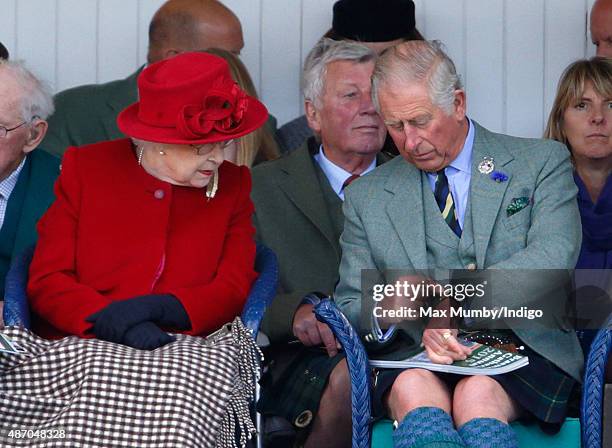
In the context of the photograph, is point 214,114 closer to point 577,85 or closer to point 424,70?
point 424,70

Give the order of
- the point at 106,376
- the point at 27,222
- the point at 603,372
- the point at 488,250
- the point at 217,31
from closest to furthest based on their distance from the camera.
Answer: the point at 106,376 < the point at 603,372 < the point at 488,250 < the point at 27,222 < the point at 217,31

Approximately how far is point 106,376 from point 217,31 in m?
2.63

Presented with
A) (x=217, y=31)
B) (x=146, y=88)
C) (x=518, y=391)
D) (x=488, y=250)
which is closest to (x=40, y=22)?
(x=217, y=31)

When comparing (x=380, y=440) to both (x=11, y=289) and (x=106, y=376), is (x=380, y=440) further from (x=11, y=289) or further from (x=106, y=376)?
(x=11, y=289)

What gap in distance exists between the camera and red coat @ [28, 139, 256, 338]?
4.04 meters

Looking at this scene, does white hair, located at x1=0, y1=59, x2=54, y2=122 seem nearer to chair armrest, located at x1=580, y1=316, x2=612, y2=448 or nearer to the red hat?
the red hat

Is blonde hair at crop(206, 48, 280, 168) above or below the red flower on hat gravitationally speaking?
below

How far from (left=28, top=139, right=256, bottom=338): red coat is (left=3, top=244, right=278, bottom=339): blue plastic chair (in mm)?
45

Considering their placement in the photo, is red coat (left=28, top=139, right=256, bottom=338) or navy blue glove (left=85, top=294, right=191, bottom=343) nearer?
navy blue glove (left=85, top=294, right=191, bottom=343)

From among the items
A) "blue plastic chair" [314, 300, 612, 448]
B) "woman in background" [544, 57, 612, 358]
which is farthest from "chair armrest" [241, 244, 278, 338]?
"woman in background" [544, 57, 612, 358]

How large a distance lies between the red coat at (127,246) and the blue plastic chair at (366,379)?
0.33 m

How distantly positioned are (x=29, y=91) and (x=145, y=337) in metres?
1.19

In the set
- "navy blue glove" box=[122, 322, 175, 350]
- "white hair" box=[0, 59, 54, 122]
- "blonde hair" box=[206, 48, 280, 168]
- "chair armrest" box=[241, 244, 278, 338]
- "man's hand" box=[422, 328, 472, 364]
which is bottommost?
"man's hand" box=[422, 328, 472, 364]

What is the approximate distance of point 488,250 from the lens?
417cm
